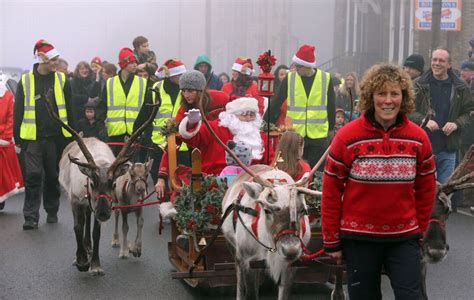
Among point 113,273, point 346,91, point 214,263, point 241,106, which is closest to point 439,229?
point 214,263

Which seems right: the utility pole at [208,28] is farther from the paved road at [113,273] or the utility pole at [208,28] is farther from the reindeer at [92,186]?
the reindeer at [92,186]

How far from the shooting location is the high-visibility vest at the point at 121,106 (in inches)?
514

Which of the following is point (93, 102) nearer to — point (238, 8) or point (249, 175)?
point (249, 175)

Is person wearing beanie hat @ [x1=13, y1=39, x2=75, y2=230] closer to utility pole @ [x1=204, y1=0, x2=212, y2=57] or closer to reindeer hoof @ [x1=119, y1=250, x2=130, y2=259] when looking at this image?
reindeer hoof @ [x1=119, y1=250, x2=130, y2=259]

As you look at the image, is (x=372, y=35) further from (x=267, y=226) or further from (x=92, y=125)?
(x=267, y=226)

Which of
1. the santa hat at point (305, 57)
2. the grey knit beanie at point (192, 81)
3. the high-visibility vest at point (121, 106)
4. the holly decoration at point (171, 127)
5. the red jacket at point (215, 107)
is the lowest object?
the high-visibility vest at point (121, 106)

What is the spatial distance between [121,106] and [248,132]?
4.71 m

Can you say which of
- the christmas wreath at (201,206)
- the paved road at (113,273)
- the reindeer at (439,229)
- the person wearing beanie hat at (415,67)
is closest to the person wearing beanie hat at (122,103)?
the paved road at (113,273)

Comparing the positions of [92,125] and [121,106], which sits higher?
[121,106]

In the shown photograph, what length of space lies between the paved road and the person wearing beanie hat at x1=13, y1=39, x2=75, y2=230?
551 mm

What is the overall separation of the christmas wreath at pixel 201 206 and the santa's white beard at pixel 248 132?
66 centimetres

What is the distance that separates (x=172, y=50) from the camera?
31.3 metres

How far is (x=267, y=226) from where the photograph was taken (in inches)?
259

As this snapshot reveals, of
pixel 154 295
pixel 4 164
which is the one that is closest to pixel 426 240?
pixel 154 295
